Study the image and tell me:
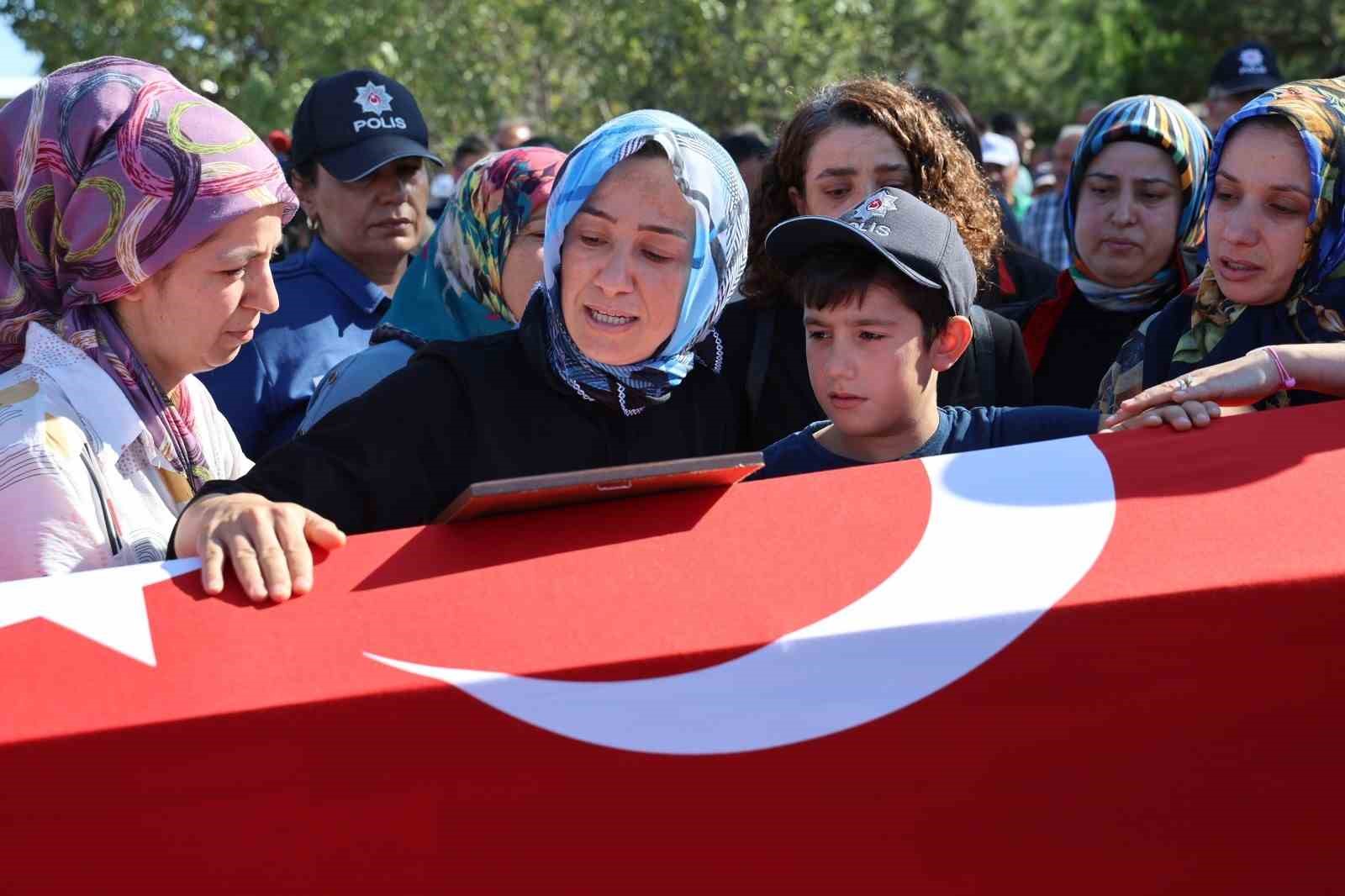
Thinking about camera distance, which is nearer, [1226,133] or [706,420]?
[706,420]

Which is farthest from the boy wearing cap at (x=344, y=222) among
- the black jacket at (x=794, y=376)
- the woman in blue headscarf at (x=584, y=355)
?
the woman in blue headscarf at (x=584, y=355)

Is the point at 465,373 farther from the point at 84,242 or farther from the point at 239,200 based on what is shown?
the point at 84,242

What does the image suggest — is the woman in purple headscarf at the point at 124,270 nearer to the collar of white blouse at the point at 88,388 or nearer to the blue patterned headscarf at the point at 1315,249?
the collar of white blouse at the point at 88,388

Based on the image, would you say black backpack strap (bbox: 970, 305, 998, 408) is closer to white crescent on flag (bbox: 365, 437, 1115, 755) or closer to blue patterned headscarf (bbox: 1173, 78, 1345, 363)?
blue patterned headscarf (bbox: 1173, 78, 1345, 363)

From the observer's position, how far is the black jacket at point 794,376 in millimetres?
3336

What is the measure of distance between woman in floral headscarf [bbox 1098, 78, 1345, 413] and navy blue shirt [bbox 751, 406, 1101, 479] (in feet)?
1.47

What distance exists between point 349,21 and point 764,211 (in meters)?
14.9

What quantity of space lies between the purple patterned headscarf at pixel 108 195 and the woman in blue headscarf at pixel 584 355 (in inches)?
16.3

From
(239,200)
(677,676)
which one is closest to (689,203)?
(239,200)

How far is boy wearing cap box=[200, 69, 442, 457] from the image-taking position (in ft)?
13.9

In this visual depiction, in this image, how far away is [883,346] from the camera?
2908mm

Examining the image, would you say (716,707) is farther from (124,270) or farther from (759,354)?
(759,354)

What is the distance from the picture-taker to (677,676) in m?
2.01

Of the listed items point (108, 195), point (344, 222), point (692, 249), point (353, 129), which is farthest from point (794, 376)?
point (353, 129)
